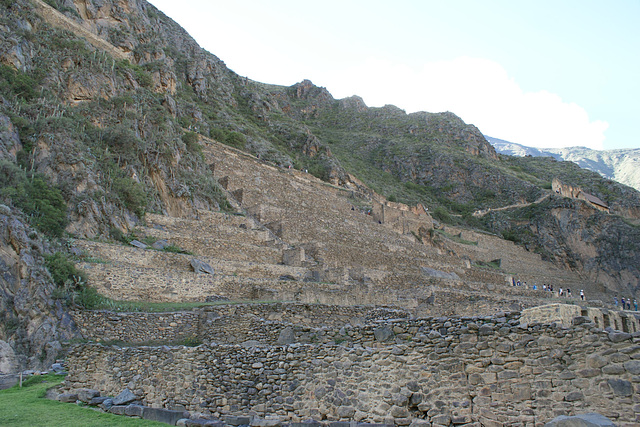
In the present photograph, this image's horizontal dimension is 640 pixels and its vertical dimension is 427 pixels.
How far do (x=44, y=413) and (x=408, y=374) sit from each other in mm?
6194

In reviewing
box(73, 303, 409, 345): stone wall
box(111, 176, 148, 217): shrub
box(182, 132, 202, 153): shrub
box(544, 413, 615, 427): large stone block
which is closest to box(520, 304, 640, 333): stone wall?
box(73, 303, 409, 345): stone wall

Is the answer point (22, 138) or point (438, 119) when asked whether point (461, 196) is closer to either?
point (438, 119)

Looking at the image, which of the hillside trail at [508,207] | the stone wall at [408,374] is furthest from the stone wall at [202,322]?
the hillside trail at [508,207]

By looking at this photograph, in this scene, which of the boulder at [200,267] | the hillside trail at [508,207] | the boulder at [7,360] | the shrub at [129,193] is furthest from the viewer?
the hillside trail at [508,207]

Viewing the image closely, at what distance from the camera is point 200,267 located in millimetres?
19438

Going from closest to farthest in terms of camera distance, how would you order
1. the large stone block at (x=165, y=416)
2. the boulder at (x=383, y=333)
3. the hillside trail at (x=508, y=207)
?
1. the boulder at (x=383, y=333)
2. the large stone block at (x=165, y=416)
3. the hillside trail at (x=508, y=207)

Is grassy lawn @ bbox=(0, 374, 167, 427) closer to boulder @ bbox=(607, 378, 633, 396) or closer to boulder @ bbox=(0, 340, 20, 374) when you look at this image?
boulder @ bbox=(0, 340, 20, 374)

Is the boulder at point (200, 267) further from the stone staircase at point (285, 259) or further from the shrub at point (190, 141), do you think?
the shrub at point (190, 141)

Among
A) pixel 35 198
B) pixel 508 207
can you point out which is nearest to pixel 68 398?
pixel 35 198

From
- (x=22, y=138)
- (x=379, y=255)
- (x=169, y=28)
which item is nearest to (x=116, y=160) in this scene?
(x=22, y=138)

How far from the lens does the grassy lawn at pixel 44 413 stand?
8055 mm

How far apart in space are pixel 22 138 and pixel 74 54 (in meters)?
9.49

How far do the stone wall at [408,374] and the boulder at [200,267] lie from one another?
27.6 feet

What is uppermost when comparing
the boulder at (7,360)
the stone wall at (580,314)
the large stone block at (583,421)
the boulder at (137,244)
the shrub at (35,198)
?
the shrub at (35,198)
